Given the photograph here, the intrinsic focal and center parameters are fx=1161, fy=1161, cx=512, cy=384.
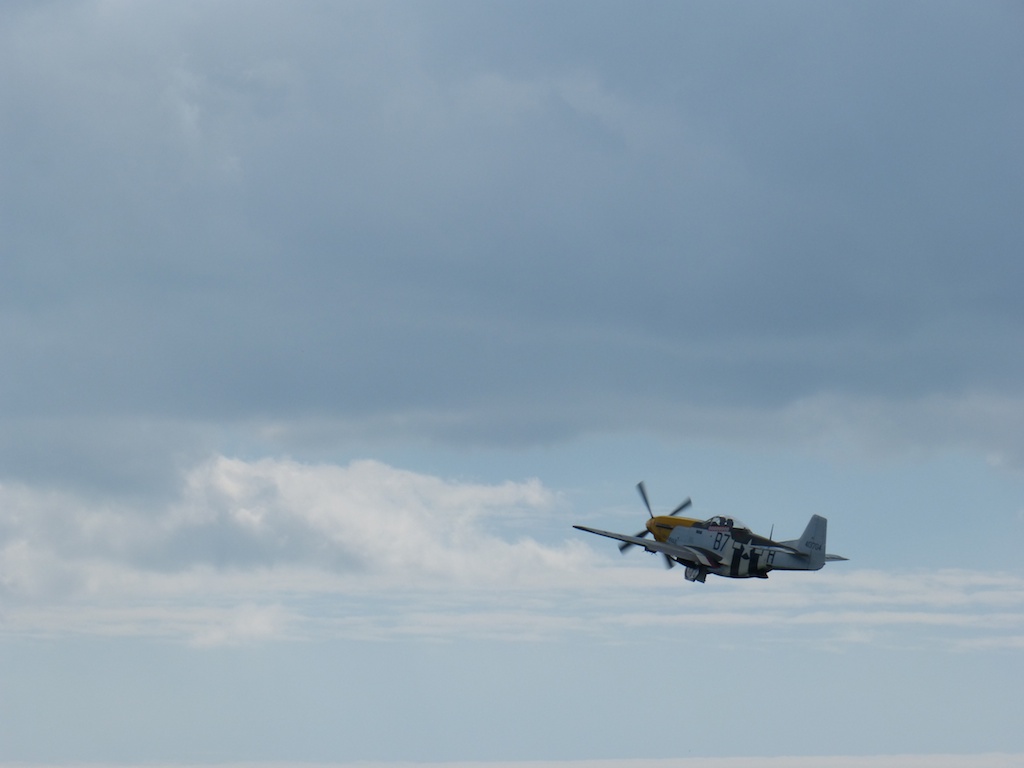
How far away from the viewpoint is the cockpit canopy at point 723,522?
84.2 m

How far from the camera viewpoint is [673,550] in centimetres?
8612

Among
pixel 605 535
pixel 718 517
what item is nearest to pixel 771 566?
pixel 718 517

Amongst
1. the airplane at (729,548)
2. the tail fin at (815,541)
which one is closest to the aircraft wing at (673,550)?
the airplane at (729,548)

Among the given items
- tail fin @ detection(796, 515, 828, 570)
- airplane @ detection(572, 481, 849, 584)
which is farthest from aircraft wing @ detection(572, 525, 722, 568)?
tail fin @ detection(796, 515, 828, 570)

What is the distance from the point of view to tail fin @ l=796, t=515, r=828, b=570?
265 feet

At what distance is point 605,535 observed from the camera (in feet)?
286

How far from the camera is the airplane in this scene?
81.1 meters

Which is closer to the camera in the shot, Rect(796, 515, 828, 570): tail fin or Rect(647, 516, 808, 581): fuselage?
Rect(796, 515, 828, 570): tail fin

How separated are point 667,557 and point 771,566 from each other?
7832 millimetres

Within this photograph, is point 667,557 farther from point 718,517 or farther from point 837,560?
point 837,560

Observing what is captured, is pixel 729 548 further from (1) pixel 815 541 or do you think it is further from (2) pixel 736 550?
(1) pixel 815 541

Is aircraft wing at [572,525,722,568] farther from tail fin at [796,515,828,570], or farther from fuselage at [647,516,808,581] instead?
tail fin at [796,515,828,570]

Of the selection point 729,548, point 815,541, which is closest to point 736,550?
point 729,548

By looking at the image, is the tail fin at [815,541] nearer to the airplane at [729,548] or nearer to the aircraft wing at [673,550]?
the airplane at [729,548]
